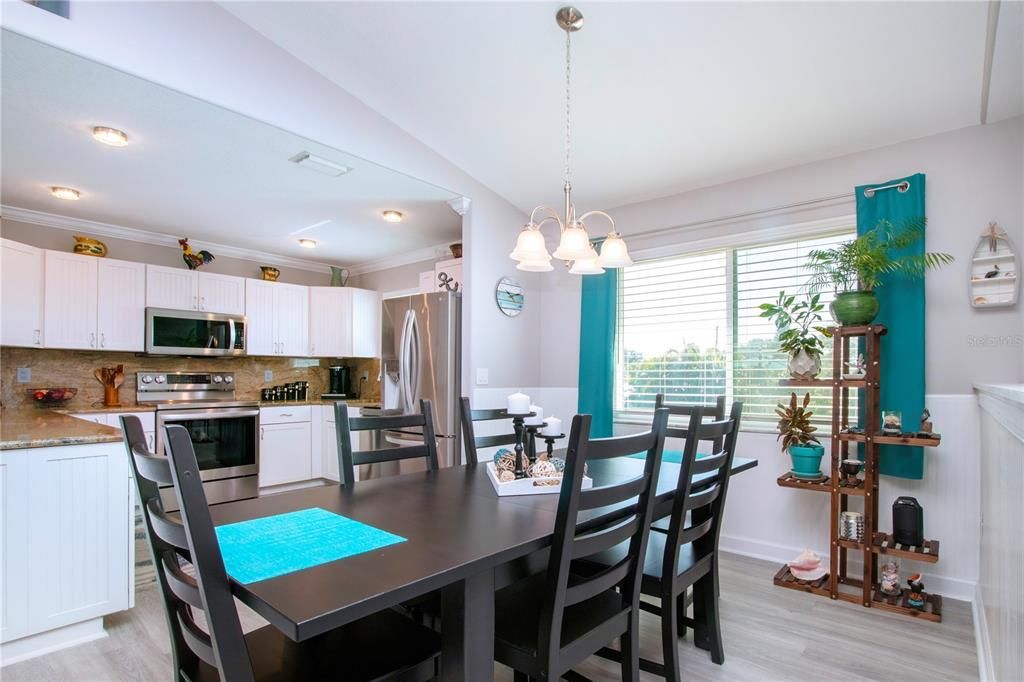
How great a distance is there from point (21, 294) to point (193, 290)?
1121 mm

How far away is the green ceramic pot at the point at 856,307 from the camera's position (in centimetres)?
271

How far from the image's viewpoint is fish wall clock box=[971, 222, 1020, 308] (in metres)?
2.56

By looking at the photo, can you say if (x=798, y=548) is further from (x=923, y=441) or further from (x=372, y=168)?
(x=372, y=168)

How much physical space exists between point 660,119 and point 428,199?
171cm

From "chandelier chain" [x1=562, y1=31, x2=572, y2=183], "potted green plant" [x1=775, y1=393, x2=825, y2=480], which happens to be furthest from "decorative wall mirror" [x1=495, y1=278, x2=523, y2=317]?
"potted green plant" [x1=775, y1=393, x2=825, y2=480]

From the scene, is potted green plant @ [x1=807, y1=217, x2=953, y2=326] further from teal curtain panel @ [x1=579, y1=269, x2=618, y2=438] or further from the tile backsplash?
the tile backsplash

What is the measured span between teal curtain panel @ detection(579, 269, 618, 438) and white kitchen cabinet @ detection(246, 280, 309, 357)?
2981mm

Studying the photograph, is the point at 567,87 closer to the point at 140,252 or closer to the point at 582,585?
the point at 582,585

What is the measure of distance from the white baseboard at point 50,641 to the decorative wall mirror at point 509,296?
2.89 metres

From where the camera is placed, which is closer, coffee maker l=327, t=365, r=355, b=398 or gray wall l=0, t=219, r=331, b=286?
gray wall l=0, t=219, r=331, b=286

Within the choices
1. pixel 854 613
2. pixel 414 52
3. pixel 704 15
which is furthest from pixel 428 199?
pixel 854 613

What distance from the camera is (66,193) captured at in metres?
3.62

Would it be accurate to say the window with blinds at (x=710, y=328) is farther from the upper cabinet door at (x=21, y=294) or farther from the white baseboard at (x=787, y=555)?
the upper cabinet door at (x=21, y=294)

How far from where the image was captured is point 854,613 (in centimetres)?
255
